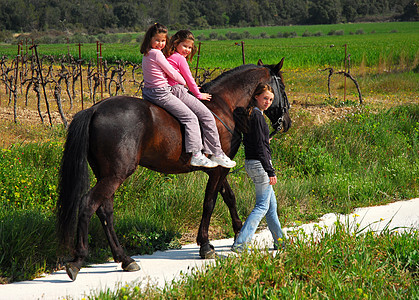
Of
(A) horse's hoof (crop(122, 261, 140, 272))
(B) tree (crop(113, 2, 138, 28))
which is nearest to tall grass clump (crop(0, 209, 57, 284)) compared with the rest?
(A) horse's hoof (crop(122, 261, 140, 272))

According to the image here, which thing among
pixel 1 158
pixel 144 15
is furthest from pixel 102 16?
pixel 1 158

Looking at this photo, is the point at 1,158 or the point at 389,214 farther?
the point at 1,158

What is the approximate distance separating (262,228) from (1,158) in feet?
13.8

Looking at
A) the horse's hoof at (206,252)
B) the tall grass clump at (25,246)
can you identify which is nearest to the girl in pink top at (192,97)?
the horse's hoof at (206,252)

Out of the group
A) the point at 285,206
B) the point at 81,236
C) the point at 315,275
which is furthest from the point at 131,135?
the point at 285,206

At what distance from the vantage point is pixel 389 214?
23.2 feet

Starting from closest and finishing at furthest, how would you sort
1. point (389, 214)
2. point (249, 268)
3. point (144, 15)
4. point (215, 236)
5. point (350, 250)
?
point (249, 268), point (350, 250), point (215, 236), point (389, 214), point (144, 15)

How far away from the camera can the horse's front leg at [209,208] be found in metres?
5.48

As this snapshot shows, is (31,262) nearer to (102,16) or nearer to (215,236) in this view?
(215,236)

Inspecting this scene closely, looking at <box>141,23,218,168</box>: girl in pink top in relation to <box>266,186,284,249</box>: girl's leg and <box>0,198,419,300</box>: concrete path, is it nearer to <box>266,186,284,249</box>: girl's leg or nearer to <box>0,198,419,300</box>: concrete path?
<box>266,186,284,249</box>: girl's leg

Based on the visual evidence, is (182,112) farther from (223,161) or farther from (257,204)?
(257,204)

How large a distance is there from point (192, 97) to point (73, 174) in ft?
4.99

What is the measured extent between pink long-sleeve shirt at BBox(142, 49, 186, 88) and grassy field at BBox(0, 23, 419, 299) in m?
1.86

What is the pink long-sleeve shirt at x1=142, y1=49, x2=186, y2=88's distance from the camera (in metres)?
5.16
